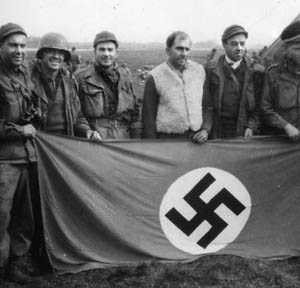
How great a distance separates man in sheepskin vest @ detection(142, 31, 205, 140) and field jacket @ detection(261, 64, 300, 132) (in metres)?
0.69

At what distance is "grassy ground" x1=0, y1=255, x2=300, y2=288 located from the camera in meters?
4.23

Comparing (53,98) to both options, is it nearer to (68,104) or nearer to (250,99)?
(68,104)

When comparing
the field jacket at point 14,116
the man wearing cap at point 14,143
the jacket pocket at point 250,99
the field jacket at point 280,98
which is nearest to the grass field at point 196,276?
the man wearing cap at point 14,143

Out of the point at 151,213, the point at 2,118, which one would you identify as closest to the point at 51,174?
the point at 2,118

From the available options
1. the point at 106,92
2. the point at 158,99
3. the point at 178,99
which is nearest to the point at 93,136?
the point at 106,92

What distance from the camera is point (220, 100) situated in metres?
4.95

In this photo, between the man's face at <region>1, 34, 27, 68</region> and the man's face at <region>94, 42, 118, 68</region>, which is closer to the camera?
the man's face at <region>1, 34, 27, 68</region>

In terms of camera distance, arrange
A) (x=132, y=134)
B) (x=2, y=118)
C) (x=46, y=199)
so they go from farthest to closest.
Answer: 1. (x=132, y=134)
2. (x=46, y=199)
3. (x=2, y=118)

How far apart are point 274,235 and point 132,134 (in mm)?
1850

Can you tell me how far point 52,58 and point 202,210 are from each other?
2.11 m

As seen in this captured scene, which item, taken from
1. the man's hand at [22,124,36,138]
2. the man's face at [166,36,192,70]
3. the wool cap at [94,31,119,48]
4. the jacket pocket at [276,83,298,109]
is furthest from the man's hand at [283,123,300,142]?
the man's hand at [22,124,36,138]

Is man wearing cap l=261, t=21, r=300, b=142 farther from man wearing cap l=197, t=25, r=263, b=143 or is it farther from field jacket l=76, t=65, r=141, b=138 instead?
field jacket l=76, t=65, r=141, b=138

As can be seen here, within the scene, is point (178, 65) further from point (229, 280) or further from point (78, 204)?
point (229, 280)

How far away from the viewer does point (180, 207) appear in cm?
468
